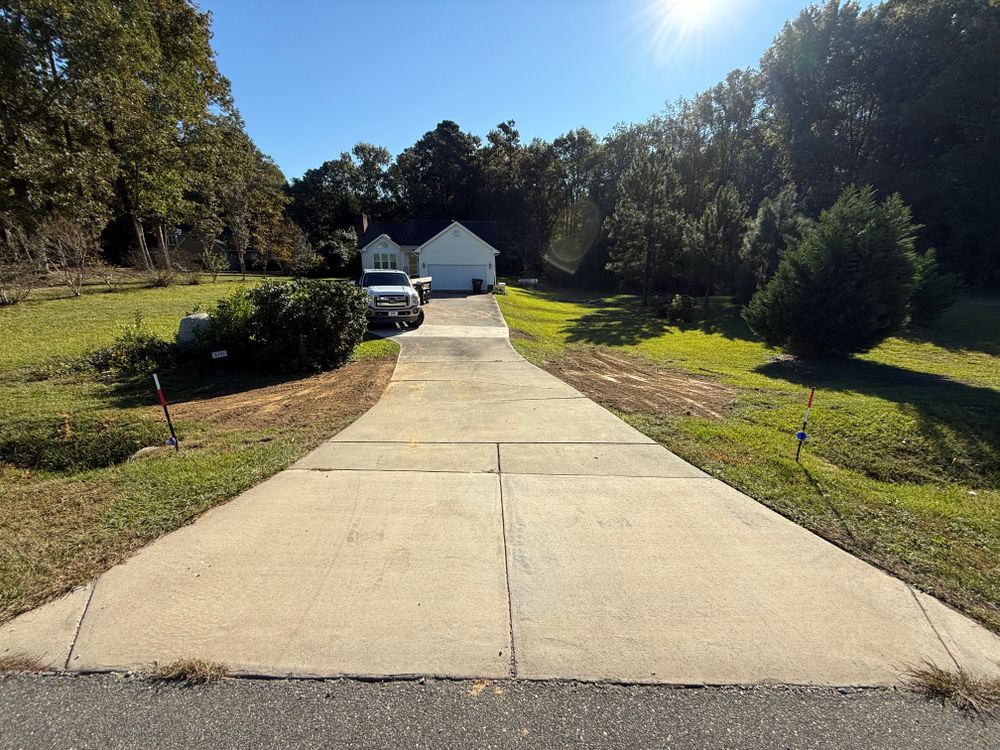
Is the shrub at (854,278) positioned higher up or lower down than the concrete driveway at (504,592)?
higher up

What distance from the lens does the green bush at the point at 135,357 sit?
8914 mm

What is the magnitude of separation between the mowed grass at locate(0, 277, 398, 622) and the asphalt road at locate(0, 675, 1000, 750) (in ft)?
3.95

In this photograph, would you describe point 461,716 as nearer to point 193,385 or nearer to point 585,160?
point 193,385

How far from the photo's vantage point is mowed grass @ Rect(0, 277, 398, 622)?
3.30 meters

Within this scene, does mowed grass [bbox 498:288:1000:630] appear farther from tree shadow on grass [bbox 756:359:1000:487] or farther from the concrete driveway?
the concrete driveway

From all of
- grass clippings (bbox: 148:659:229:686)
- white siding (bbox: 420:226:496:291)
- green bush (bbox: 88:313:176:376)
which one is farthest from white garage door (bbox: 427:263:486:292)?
grass clippings (bbox: 148:659:229:686)

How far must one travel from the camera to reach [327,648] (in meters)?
2.51

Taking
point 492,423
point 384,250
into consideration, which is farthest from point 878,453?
point 384,250

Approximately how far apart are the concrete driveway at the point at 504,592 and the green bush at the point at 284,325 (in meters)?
5.23

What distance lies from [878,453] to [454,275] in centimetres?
2641

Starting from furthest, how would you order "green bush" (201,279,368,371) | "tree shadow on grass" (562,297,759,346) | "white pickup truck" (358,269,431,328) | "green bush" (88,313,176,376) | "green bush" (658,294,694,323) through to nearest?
"green bush" (658,294,694,323)
"tree shadow on grass" (562,297,759,346)
"white pickup truck" (358,269,431,328)
"green bush" (201,279,368,371)
"green bush" (88,313,176,376)

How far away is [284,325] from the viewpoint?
30.0ft

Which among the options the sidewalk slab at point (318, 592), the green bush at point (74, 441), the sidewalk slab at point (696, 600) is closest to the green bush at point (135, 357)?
the green bush at point (74, 441)

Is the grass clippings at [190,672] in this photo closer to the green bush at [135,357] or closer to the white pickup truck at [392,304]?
the green bush at [135,357]
